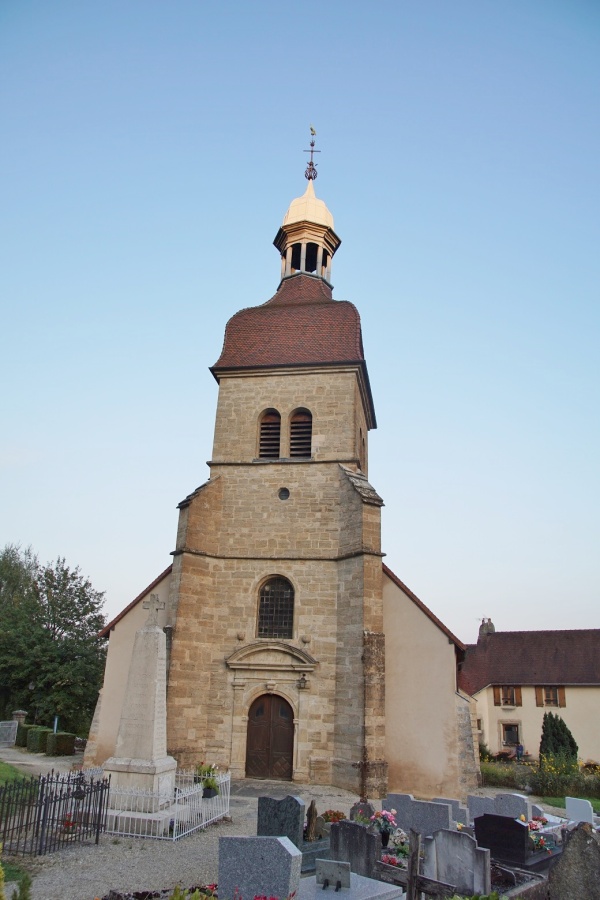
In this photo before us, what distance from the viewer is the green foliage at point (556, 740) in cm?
2222

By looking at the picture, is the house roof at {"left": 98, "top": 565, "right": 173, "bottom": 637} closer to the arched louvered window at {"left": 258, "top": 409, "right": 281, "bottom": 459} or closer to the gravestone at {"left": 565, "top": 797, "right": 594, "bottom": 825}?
the arched louvered window at {"left": 258, "top": 409, "right": 281, "bottom": 459}

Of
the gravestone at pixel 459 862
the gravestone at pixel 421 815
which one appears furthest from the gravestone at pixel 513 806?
the gravestone at pixel 459 862

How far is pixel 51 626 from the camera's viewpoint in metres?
28.2

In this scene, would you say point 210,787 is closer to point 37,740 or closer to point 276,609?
point 276,609

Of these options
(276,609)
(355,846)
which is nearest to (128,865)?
(355,846)

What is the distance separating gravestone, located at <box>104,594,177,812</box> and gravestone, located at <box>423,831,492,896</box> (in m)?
4.66

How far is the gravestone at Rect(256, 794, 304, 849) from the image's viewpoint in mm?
8336

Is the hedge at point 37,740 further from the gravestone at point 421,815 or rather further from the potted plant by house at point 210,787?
the gravestone at point 421,815

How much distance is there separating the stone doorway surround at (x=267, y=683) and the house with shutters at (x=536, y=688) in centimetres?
1438

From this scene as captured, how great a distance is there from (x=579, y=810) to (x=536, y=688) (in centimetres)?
2022

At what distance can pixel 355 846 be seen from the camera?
25.6ft

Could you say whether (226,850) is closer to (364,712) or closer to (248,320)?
(364,712)

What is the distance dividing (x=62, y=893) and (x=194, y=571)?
380 inches

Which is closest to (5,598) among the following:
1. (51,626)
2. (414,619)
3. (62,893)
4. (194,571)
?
(51,626)
